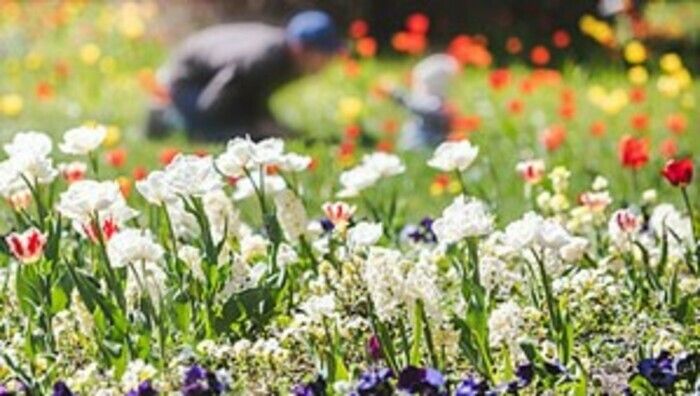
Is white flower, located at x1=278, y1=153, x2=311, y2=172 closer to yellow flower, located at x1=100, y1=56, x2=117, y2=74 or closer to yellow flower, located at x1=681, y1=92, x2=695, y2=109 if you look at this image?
yellow flower, located at x1=681, y1=92, x2=695, y2=109

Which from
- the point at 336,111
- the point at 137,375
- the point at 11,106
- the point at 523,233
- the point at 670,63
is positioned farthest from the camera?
the point at 336,111

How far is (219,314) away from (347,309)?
31 centimetres

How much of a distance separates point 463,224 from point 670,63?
5.56 meters

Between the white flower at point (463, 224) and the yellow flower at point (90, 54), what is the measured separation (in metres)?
6.56

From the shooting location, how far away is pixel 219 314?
3.99m

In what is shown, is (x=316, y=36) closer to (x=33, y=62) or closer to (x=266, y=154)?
(x=33, y=62)

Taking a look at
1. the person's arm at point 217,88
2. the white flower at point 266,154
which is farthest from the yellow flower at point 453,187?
the white flower at point 266,154

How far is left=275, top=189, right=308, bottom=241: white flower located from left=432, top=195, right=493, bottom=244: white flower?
0.63m

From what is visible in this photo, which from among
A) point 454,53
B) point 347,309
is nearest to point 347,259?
point 347,309

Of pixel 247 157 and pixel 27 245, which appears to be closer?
pixel 27 245

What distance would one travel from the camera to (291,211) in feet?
14.3

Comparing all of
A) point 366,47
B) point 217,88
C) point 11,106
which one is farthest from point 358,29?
point 11,106

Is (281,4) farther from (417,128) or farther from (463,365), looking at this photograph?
(463,365)

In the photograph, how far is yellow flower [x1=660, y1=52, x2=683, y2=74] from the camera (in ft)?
29.0
